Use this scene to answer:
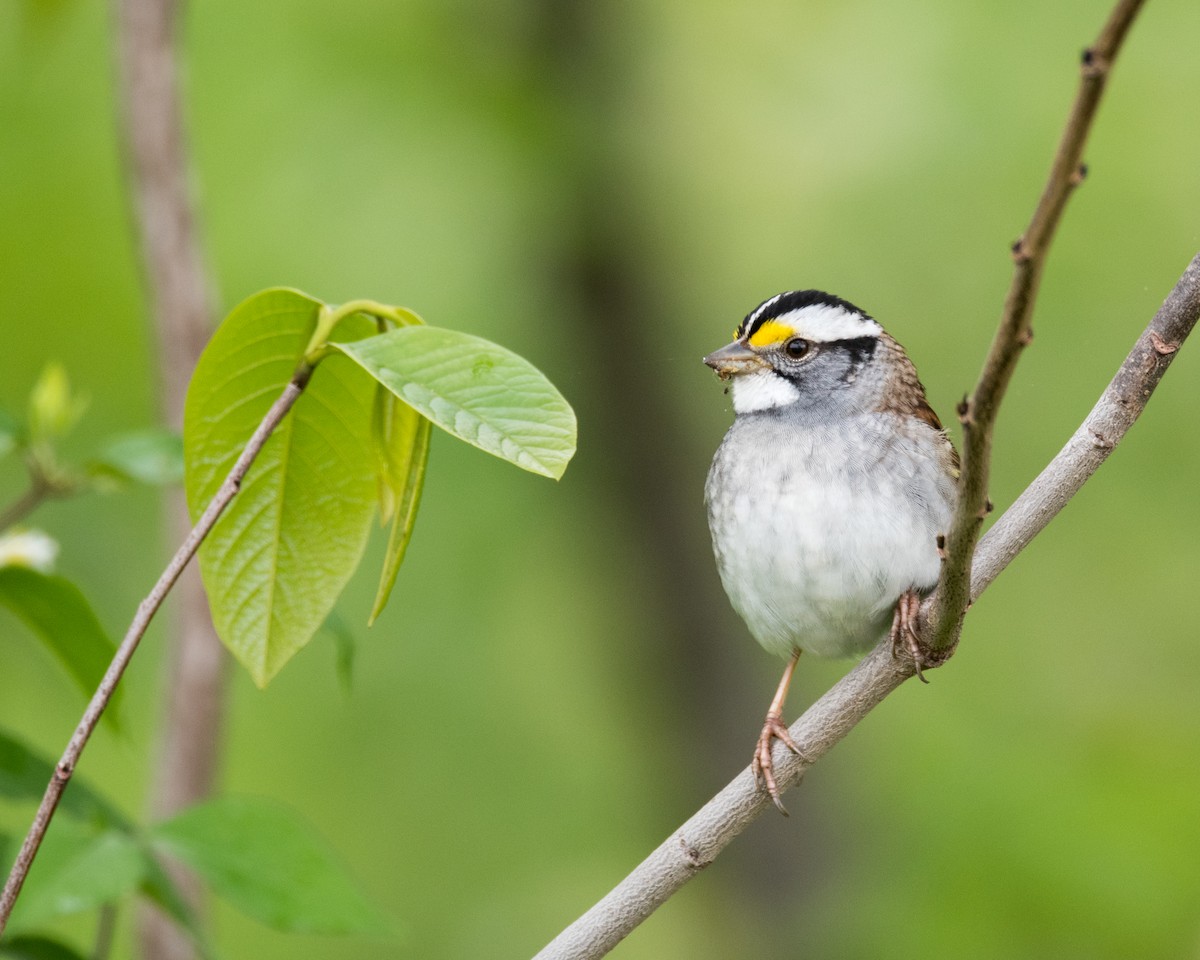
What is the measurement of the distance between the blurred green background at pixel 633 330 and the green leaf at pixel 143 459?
3.88m

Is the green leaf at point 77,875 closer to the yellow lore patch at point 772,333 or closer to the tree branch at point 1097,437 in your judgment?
the tree branch at point 1097,437

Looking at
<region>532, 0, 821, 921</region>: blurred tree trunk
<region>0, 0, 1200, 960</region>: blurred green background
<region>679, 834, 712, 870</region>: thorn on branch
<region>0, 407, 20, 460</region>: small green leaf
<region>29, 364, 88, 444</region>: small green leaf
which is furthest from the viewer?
<region>532, 0, 821, 921</region>: blurred tree trunk

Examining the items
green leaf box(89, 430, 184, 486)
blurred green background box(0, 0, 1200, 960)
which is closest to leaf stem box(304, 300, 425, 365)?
green leaf box(89, 430, 184, 486)

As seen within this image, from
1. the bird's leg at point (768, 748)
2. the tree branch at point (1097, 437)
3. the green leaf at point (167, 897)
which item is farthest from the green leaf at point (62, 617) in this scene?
the tree branch at point (1097, 437)

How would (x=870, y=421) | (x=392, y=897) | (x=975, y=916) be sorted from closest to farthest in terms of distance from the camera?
(x=870, y=421), (x=975, y=916), (x=392, y=897)

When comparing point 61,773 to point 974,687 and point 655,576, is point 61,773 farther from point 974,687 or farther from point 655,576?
point 974,687

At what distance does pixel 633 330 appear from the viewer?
7273mm

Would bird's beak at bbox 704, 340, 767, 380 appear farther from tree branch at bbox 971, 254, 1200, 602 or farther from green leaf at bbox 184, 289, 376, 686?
green leaf at bbox 184, 289, 376, 686

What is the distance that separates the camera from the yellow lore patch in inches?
108

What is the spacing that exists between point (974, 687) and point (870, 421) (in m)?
5.31

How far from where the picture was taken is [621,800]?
29.5 ft

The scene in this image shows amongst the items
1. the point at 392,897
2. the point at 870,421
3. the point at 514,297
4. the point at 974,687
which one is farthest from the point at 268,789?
the point at 870,421

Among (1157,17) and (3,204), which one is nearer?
(3,204)

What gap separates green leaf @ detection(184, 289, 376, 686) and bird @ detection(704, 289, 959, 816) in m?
1.06
